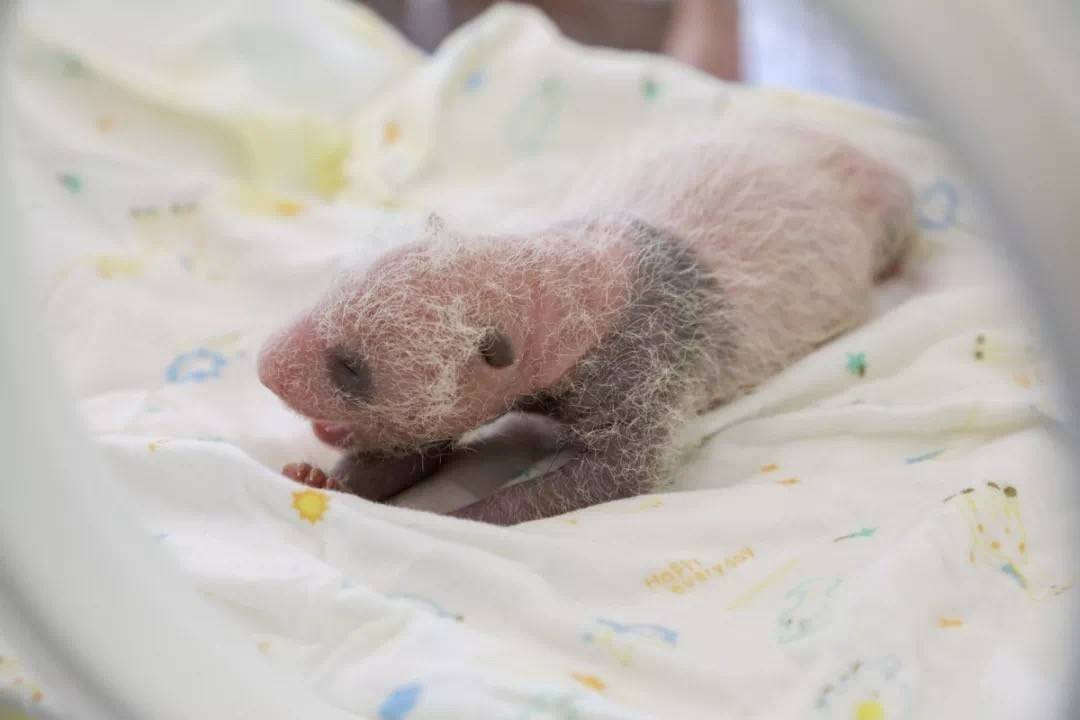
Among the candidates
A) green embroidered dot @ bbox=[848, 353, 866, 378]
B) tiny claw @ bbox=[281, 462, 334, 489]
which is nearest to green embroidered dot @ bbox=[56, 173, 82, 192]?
tiny claw @ bbox=[281, 462, 334, 489]

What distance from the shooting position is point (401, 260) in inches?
41.6

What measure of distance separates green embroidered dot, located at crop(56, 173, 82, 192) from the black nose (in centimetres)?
89

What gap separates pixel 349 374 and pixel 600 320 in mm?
303

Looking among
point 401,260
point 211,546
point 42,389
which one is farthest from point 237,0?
point 42,389

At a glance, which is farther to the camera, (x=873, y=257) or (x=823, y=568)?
(x=873, y=257)

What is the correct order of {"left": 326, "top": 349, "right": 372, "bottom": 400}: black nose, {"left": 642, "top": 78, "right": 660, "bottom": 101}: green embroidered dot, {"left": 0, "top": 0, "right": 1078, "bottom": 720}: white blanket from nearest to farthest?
{"left": 0, "top": 0, "right": 1078, "bottom": 720}: white blanket, {"left": 326, "top": 349, "right": 372, "bottom": 400}: black nose, {"left": 642, "top": 78, "right": 660, "bottom": 101}: green embroidered dot

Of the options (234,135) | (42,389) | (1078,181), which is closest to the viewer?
(1078,181)

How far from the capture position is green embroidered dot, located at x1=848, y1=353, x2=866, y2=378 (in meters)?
1.32

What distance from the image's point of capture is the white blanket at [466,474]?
0.86m

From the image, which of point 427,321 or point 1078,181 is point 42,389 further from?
point 1078,181

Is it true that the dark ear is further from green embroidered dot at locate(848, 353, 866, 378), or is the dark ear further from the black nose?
green embroidered dot at locate(848, 353, 866, 378)

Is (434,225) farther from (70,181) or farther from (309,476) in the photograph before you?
(70,181)

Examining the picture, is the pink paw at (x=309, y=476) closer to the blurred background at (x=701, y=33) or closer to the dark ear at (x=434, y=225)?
the dark ear at (x=434, y=225)

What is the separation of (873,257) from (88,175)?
4.21 ft
